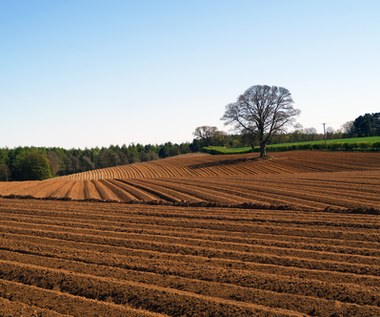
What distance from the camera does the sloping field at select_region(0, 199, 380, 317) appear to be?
6855 mm

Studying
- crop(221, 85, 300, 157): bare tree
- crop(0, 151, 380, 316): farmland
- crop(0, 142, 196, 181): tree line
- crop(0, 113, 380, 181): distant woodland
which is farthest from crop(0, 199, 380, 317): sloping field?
crop(0, 113, 380, 181): distant woodland

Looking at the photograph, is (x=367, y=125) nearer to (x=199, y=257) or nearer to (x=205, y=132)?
(x=205, y=132)

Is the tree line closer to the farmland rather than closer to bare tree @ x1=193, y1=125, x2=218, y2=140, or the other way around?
bare tree @ x1=193, y1=125, x2=218, y2=140

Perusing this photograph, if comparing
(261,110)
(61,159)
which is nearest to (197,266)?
(261,110)

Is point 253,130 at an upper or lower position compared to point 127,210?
upper

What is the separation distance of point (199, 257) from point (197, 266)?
71 cm

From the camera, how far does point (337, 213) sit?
1409 centimetres

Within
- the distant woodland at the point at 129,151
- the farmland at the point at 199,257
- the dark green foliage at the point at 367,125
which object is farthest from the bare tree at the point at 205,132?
the farmland at the point at 199,257

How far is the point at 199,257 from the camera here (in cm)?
947

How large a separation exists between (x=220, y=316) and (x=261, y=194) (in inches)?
523

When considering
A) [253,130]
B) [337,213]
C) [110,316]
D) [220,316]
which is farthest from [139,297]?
[253,130]

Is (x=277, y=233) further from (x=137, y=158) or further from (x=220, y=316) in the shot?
(x=137, y=158)

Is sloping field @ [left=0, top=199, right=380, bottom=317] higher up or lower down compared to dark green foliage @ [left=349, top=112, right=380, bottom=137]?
lower down

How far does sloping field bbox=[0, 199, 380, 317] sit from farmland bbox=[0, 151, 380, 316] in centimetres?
3
